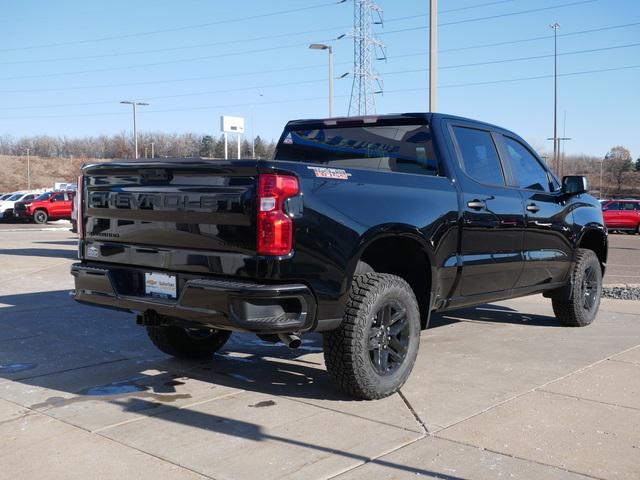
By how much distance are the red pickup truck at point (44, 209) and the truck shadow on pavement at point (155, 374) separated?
→ 97.8 ft

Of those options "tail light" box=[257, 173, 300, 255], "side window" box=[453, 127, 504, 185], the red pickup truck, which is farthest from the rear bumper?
the red pickup truck

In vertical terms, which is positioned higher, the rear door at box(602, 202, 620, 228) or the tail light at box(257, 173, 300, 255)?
the tail light at box(257, 173, 300, 255)

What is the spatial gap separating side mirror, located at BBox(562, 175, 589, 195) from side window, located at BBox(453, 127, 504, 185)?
1.16m

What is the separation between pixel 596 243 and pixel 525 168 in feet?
6.04

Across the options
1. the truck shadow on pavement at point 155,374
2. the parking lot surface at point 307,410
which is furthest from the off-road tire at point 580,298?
the truck shadow on pavement at point 155,374

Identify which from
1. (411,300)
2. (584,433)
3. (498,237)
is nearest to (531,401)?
(584,433)

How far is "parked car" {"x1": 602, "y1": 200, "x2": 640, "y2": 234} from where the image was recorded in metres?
31.9

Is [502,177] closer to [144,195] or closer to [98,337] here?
[144,195]

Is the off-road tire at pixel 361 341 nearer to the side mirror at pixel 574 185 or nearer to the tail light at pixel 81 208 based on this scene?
the tail light at pixel 81 208

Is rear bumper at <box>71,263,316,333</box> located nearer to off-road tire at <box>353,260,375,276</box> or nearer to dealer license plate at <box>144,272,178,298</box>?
dealer license plate at <box>144,272,178,298</box>

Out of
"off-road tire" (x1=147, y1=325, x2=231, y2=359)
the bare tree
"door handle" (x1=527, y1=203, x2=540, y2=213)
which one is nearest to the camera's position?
"off-road tire" (x1=147, y1=325, x2=231, y2=359)

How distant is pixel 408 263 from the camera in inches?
215

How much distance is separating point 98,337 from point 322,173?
11.7 feet

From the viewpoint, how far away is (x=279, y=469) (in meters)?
3.69
